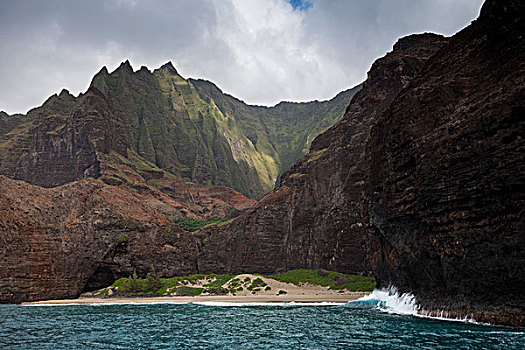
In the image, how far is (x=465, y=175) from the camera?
20.3 m

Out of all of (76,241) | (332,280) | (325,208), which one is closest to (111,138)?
(76,241)

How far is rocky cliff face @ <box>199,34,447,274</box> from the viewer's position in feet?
197

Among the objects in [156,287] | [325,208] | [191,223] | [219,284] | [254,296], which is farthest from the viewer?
[191,223]

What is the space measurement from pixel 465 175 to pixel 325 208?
163 feet

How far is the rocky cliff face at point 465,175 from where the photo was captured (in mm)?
18047

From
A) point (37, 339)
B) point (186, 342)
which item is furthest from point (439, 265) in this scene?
point (37, 339)

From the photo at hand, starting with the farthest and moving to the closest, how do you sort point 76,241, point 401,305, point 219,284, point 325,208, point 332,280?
point 325,208, point 219,284, point 76,241, point 332,280, point 401,305

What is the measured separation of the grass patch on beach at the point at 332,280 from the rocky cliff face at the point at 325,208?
2.92 metres

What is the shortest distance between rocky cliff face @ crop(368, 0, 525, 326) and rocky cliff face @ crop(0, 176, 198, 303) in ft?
149

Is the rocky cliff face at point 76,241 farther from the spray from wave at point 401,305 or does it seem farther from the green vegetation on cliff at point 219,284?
the spray from wave at point 401,305

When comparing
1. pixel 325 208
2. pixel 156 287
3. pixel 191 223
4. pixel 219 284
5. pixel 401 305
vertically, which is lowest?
pixel 401 305

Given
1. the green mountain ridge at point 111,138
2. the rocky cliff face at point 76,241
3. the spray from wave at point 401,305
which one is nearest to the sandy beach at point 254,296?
the rocky cliff face at point 76,241

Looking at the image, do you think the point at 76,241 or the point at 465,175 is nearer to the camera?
the point at 465,175

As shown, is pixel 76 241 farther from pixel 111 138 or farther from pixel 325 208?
pixel 111 138
